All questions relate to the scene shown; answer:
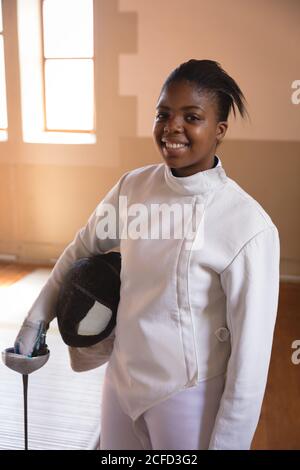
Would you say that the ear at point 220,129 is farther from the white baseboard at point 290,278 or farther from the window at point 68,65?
the window at point 68,65

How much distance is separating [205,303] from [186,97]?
0.34 m

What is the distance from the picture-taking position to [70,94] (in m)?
3.85

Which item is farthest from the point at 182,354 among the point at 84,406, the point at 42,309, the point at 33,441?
the point at 84,406

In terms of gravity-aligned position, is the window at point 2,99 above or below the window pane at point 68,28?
below

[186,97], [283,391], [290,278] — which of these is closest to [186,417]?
[186,97]

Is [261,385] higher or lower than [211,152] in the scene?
lower

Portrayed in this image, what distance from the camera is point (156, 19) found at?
334 cm

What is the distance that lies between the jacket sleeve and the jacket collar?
0.40 ft

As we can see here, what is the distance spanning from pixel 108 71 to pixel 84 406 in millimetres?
2387

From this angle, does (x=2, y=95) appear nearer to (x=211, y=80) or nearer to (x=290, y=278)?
(x=290, y=278)

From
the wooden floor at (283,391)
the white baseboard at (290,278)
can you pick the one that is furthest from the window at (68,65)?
the wooden floor at (283,391)

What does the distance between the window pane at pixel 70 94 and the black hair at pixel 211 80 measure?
3054mm

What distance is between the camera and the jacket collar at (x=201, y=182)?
82 centimetres

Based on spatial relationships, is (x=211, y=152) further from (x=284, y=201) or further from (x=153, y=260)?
(x=284, y=201)
